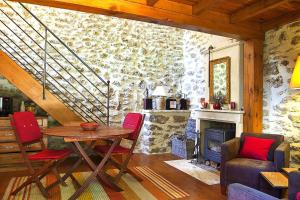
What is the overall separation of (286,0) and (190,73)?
2928mm

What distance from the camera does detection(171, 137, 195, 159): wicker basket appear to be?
15.2ft

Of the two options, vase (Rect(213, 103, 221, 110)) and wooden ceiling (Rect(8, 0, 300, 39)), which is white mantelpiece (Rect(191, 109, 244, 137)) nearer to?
vase (Rect(213, 103, 221, 110))

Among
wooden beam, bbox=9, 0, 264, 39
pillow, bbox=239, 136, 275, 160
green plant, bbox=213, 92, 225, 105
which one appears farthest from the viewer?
green plant, bbox=213, 92, 225, 105

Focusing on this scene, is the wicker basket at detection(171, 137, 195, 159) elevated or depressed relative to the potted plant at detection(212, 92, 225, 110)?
depressed

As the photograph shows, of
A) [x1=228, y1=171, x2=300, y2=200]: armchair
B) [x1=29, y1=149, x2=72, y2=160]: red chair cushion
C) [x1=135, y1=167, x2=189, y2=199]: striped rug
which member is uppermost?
[x1=228, y1=171, x2=300, y2=200]: armchair

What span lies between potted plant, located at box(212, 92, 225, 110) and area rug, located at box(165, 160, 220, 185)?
A: 109 cm

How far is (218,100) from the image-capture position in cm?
439

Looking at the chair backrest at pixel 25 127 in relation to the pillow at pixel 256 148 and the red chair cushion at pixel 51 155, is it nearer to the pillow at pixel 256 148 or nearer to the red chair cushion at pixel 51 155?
the red chair cushion at pixel 51 155

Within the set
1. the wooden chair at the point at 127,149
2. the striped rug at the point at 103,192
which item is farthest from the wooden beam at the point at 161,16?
the striped rug at the point at 103,192

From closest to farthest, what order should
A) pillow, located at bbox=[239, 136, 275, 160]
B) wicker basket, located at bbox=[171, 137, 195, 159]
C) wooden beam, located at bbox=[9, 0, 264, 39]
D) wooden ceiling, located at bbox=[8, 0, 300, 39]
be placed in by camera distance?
wooden beam, located at bbox=[9, 0, 264, 39]
wooden ceiling, located at bbox=[8, 0, 300, 39]
pillow, located at bbox=[239, 136, 275, 160]
wicker basket, located at bbox=[171, 137, 195, 159]

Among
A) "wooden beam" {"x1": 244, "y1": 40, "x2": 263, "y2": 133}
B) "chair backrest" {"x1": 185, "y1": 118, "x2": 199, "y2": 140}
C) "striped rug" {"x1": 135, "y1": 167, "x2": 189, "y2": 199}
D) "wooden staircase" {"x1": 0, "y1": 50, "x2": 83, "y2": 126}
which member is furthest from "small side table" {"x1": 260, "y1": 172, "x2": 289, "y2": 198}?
"wooden staircase" {"x1": 0, "y1": 50, "x2": 83, "y2": 126}

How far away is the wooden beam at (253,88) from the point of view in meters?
3.59

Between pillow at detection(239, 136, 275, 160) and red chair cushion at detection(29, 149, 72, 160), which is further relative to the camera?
pillow at detection(239, 136, 275, 160)

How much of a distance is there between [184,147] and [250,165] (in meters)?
2.06
